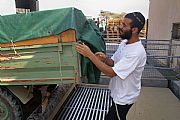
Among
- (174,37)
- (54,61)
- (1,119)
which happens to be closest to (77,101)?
(1,119)

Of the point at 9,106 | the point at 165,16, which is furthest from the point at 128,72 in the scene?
the point at 165,16

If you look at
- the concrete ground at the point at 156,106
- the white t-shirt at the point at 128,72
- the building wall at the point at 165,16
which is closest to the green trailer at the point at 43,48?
the white t-shirt at the point at 128,72

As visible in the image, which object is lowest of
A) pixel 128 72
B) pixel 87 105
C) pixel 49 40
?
pixel 87 105

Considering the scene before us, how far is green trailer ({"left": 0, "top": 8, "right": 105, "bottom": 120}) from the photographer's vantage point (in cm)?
260

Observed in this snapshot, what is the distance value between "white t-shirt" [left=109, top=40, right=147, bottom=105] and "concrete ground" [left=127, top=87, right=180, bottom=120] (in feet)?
5.77

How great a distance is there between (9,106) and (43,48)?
1.19m

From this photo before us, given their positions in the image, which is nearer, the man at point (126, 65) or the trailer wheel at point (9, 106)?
the man at point (126, 65)

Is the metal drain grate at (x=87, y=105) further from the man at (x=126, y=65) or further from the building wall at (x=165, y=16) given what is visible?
the building wall at (x=165, y=16)

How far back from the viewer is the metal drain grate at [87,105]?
365 centimetres

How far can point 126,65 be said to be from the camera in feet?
7.16

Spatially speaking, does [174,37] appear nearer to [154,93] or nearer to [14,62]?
[154,93]

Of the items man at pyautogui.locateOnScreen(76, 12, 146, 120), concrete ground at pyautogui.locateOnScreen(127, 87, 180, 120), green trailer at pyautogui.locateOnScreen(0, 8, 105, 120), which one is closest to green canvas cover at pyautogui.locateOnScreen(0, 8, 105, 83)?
green trailer at pyautogui.locateOnScreen(0, 8, 105, 120)

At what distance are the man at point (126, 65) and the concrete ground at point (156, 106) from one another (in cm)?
173

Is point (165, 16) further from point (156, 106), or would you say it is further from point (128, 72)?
point (128, 72)
